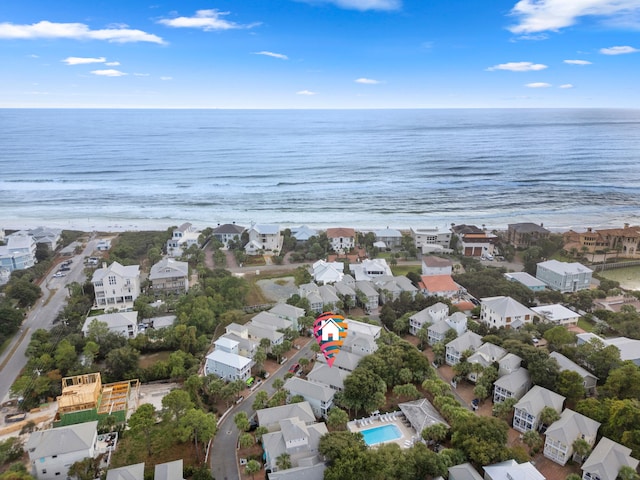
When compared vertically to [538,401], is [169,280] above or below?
above

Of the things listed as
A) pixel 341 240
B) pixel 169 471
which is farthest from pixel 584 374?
pixel 341 240

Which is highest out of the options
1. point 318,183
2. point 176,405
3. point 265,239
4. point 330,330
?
point 318,183

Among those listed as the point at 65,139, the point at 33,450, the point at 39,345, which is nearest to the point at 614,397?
the point at 33,450

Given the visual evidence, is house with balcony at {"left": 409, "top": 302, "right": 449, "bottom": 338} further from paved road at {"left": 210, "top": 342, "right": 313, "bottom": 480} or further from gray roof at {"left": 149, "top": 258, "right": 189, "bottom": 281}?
gray roof at {"left": 149, "top": 258, "right": 189, "bottom": 281}

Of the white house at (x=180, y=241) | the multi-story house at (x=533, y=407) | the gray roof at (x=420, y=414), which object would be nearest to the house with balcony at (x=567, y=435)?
the multi-story house at (x=533, y=407)

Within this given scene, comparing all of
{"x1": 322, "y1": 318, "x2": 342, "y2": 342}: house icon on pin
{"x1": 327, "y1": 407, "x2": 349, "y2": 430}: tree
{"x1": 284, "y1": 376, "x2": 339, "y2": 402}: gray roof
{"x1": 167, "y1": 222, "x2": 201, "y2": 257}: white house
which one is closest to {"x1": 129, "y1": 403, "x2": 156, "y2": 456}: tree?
{"x1": 284, "y1": 376, "x2": 339, "y2": 402}: gray roof

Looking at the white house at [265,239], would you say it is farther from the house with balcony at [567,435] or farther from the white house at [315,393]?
the house with balcony at [567,435]

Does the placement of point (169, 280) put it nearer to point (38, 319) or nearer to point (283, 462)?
point (38, 319)
